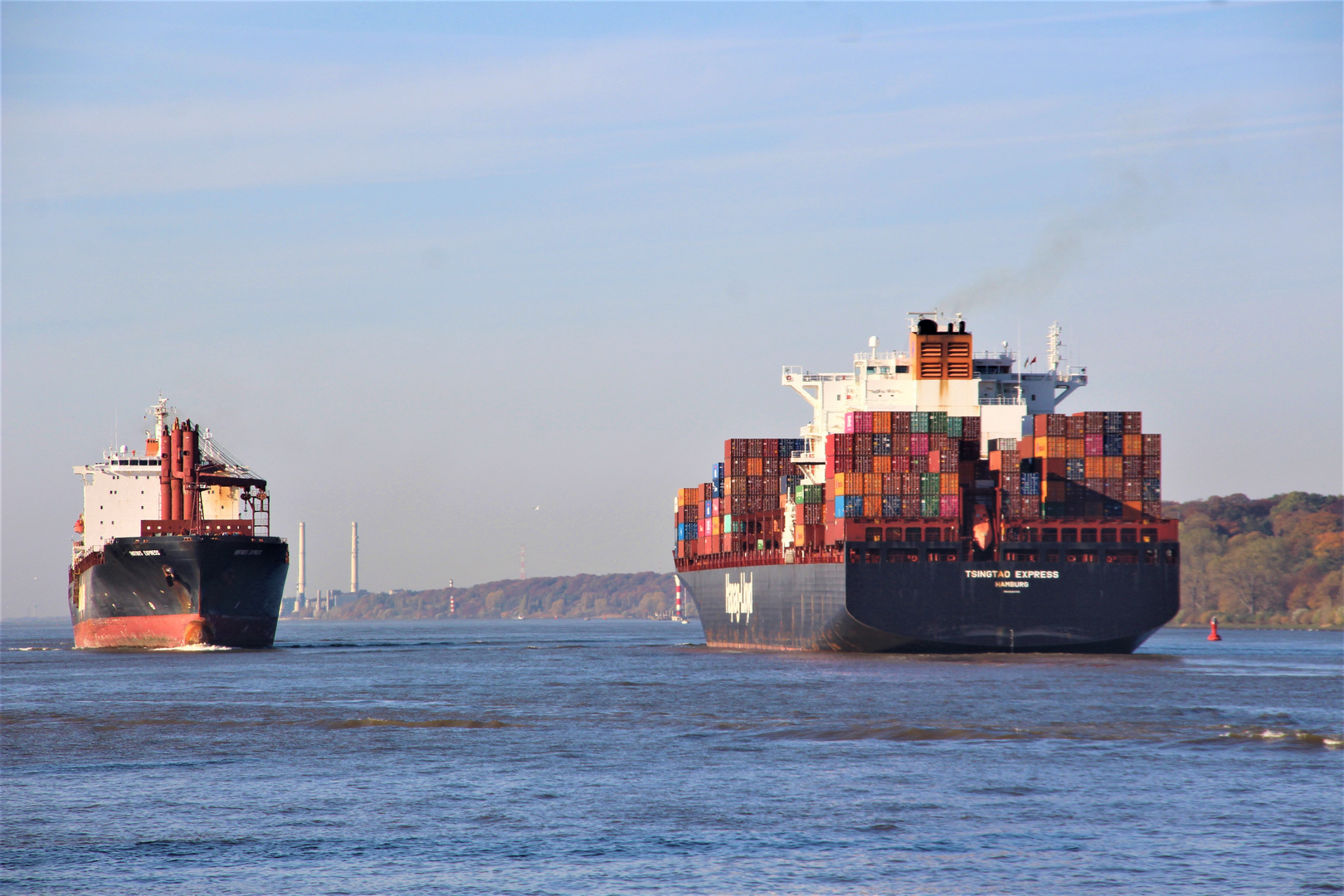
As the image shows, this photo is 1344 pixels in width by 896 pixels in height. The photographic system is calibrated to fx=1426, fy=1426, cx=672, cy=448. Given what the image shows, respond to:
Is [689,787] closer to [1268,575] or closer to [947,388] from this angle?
[947,388]

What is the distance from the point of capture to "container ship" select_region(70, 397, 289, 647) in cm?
7175

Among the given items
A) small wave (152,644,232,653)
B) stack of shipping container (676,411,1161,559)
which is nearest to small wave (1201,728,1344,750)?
stack of shipping container (676,411,1161,559)

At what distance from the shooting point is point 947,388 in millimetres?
70000

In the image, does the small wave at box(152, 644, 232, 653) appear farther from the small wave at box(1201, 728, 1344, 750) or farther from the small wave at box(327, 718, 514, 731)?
the small wave at box(1201, 728, 1344, 750)

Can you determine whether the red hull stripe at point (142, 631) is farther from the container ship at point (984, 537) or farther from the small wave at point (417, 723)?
the small wave at point (417, 723)

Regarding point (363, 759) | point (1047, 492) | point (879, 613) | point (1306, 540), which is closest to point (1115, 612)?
point (1047, 492)

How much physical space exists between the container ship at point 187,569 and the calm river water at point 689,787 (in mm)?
19401

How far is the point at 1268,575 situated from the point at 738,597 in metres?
113

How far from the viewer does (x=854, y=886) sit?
803 inches

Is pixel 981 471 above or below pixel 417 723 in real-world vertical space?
above

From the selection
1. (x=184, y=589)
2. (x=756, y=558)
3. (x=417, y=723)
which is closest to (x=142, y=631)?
(x=184, y=589)

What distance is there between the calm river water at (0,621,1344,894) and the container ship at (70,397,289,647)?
63.7ft

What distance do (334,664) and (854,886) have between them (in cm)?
5573

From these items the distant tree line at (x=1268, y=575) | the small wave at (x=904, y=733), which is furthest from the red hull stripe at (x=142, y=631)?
the distant tree line at (x=1268, y=575)
